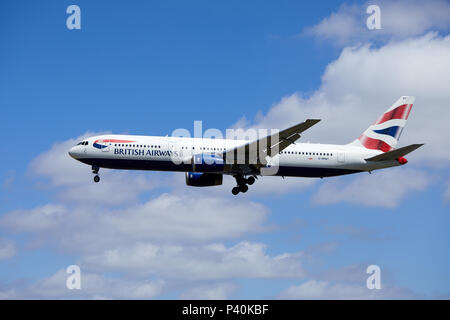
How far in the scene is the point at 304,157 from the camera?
5181 centimetres

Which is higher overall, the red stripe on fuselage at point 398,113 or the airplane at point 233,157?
the red stripe on fuselage at point 398,113

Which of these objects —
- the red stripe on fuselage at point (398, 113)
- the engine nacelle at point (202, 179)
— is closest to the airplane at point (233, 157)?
the engine nacelle at point (202, 179)

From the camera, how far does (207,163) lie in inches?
1919

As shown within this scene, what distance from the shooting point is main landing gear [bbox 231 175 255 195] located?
53.0 meters

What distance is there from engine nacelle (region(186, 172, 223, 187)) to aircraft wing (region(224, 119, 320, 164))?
4.49 metres

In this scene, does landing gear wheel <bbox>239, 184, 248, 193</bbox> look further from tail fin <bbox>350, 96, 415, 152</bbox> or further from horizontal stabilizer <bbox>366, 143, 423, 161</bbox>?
horizontal stabilizer <bbox>366, 143, 423, 161</bbox>

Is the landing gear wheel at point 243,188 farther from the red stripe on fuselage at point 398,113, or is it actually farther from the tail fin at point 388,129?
the red stripe on fuselage at point 398,113

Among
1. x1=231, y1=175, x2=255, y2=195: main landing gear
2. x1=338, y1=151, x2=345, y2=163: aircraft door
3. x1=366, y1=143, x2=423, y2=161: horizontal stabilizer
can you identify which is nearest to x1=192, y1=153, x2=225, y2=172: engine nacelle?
x1=231, y1=175, x2=255, y2=195: main landing gear

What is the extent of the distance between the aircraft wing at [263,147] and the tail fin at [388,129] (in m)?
9.87

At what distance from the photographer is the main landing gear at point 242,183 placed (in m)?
53.0
